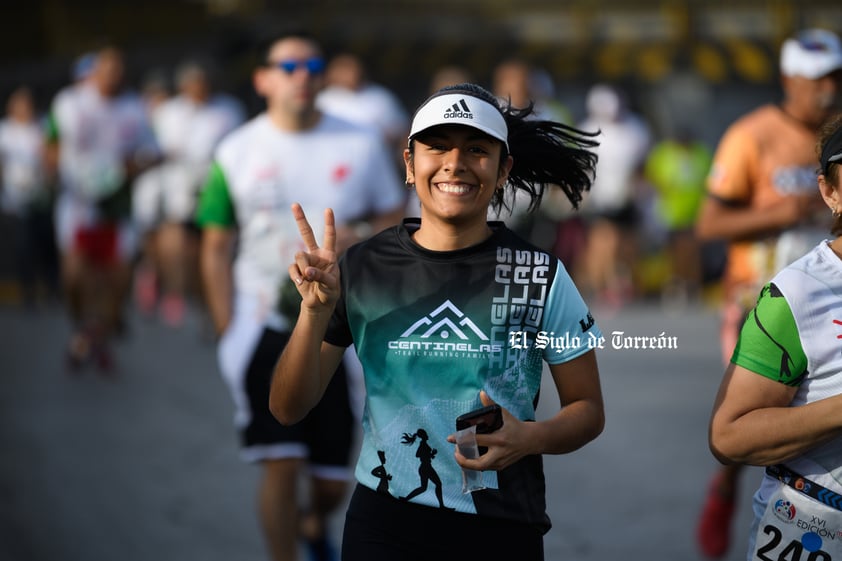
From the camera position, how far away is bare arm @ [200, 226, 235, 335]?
6500 mm

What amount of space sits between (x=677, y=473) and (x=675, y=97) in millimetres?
14739

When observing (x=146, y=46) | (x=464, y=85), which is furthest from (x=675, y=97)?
(x=464, y=85)

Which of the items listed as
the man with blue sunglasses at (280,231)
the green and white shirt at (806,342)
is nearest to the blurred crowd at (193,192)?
the man with blue sunglasses at (280,231)

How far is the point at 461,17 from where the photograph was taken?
89.7 ft

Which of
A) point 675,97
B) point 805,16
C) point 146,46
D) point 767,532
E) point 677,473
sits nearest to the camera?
point 767,532

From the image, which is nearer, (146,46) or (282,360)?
(282,360)

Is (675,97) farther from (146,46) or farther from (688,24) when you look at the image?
(146,46)

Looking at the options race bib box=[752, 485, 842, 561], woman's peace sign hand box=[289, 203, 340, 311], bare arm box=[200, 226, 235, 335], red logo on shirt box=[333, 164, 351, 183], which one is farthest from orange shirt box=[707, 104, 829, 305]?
woman's peace sign hand box=[289, 203, 340, 311]

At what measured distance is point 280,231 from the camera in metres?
6.39

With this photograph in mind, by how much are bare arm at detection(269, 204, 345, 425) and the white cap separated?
139 inches

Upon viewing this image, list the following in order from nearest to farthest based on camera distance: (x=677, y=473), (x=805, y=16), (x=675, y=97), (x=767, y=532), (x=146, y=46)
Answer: (x=767, y=532) → (x=677, y=473) → (x=675, y=97) → (x=805, y=16) → (x=146, y=46)

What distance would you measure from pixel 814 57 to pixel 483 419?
377 cm

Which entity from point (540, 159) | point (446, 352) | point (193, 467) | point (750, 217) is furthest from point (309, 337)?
point (193, 467)

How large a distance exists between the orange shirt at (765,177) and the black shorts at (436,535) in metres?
3.33
